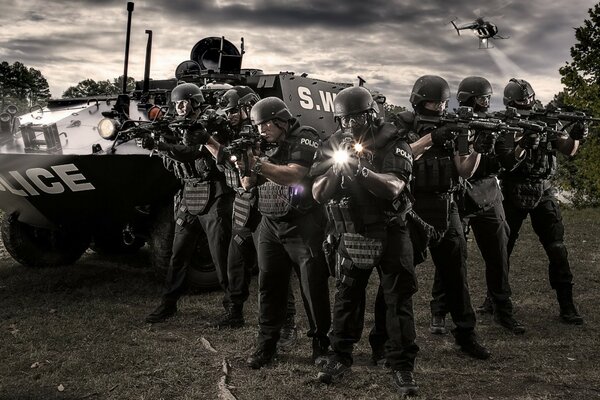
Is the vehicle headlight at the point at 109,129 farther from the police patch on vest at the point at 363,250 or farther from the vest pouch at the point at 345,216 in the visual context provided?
the police patch on vest at the point at 363,250

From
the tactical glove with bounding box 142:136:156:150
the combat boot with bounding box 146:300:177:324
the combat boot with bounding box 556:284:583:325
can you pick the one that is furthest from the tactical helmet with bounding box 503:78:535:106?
the combat boot with bounding box 146:300:177:324

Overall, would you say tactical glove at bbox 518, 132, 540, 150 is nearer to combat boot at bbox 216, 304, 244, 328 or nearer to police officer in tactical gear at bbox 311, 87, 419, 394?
police officer in tactical gear at bbox 311, 87, 419, 394

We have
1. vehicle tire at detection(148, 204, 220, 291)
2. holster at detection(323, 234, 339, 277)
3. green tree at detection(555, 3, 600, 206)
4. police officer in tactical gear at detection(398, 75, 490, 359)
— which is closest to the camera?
holster at detection(323, 234, 339, 277)

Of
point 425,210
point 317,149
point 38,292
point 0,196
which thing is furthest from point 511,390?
point 0,196

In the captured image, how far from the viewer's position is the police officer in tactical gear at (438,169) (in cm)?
409

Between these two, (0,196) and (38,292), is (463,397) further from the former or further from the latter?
(0,196)

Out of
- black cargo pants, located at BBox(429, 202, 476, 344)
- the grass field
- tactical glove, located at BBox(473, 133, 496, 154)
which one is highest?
tactical glove, located at BBox(473, 133, 496, 154)

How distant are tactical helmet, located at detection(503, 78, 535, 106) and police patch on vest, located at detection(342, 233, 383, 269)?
2359 mm

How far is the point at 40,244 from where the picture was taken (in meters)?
7.61

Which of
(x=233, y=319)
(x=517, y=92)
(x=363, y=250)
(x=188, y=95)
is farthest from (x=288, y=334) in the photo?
(x=517, y=92)

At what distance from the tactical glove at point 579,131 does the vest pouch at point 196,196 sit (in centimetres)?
305

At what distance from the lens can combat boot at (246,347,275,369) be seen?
14.0ft

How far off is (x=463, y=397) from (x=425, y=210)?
118 centimetres

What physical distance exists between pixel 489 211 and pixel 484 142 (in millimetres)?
1082
